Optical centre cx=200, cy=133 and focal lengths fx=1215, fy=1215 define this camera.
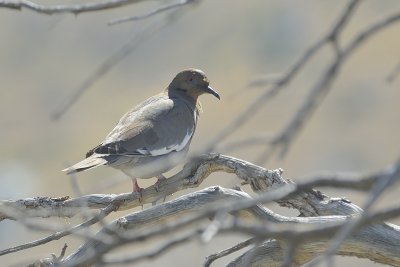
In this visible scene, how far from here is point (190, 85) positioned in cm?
1012

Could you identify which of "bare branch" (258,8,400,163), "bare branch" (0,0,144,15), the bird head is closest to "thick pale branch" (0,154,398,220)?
"bare branch" (0,0,144,15)

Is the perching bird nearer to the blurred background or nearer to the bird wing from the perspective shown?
the bird wing

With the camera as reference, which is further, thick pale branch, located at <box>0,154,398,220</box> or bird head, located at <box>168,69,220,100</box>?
bird head, located at <box>168,69,220,100</box>

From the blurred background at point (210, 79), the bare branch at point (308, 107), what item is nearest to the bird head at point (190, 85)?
the bare branch at point (308, 107)

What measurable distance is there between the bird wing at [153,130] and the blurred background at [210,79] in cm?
3976

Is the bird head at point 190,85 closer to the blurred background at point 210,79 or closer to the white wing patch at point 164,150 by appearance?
the white wing patch at point 164,150

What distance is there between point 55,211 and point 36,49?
230ft

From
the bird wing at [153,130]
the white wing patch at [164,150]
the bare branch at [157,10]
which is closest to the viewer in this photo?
the bare branch at [157,10]

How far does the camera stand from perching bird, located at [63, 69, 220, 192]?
28.0ft

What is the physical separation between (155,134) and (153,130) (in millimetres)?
72

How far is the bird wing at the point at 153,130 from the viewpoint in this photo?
8781 mm

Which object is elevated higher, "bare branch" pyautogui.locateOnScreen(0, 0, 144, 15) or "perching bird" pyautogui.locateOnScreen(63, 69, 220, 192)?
"perching bird" pyautogui.locateOnScreen(63, 69, 220, 192)

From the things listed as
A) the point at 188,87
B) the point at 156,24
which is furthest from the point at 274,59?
the point at 156,24

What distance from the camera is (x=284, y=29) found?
73.4 m
